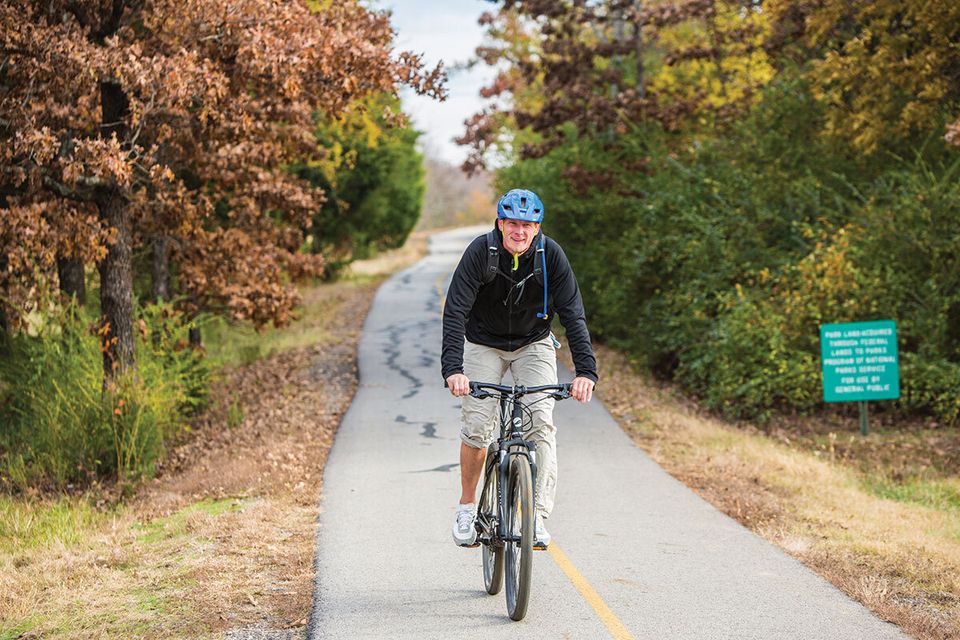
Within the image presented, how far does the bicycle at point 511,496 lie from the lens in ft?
17.6

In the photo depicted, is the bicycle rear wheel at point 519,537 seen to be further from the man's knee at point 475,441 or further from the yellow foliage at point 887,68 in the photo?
the yellow foliage at point 887,68

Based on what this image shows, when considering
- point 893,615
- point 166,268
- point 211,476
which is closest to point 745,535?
point 893,615

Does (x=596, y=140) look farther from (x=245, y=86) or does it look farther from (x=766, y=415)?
(x=245, y=86)

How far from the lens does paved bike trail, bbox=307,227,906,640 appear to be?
560cm

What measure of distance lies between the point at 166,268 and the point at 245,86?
4007 millimetres

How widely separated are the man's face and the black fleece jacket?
8 cm

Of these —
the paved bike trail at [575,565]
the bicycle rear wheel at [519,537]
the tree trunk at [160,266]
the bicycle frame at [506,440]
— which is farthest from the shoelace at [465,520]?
the tree trunk at [160,266]

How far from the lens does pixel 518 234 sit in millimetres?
5566

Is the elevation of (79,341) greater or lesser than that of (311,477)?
greater

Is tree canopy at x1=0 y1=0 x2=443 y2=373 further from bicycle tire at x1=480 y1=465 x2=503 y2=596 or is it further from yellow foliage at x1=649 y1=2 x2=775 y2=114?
yellow foliage at x1=649 y1=2 x2=775 y2=114

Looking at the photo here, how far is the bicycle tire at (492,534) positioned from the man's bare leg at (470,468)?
10 cm

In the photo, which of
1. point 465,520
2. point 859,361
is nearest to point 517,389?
point 465,520

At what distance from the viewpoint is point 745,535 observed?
7.71 m

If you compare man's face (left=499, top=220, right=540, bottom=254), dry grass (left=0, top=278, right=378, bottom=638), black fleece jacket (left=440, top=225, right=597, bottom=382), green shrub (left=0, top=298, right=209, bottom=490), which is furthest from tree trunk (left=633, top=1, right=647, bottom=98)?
man's face (left=499, top=220, right=540, bottom=254)
